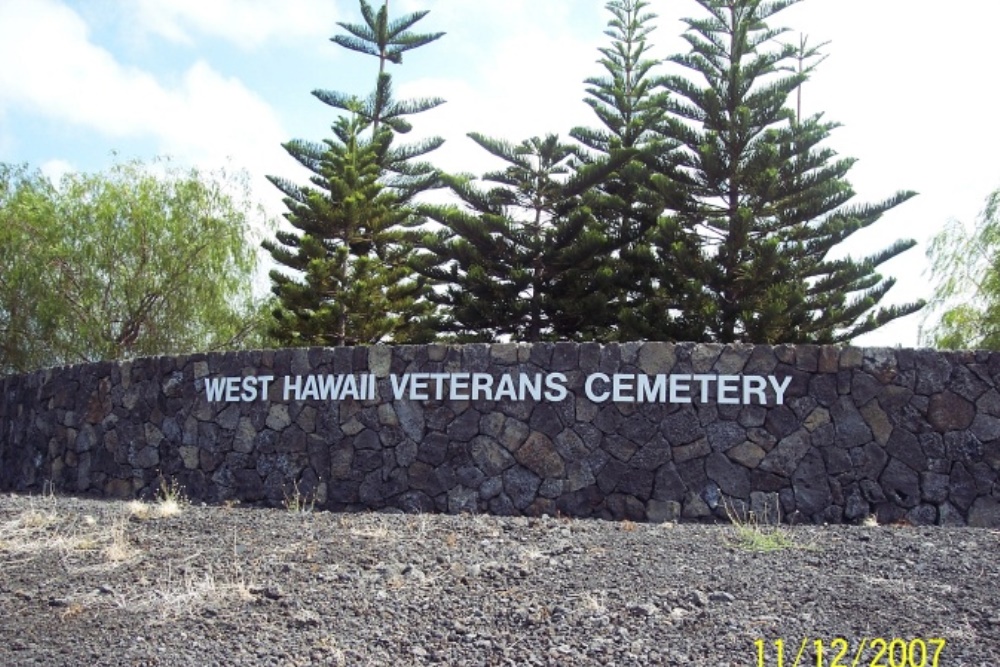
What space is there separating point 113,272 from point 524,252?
791 cm

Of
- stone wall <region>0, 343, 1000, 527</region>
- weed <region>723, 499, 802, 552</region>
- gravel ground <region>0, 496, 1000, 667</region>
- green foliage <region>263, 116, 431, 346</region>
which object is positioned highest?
green foliage <region>263, 116, 431, 346</region>

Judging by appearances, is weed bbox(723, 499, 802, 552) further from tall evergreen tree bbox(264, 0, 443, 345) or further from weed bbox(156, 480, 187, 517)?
tall evergreen tree bbox(264, 0, 443, 345)

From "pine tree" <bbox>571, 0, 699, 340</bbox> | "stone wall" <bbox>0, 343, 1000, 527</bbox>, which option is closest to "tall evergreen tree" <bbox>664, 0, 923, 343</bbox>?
"pine tree" <bbox>571, 0, 699, 340</bbox>

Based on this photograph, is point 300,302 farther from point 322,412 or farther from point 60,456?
point 322,412

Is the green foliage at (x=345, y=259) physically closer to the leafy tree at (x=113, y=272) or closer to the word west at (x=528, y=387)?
the leafy tree at (x=113, y=272)

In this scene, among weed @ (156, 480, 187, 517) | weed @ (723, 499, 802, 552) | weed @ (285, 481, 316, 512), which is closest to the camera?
weed @ (723, 499, 802, 552)

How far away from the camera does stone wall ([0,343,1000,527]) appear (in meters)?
8.80

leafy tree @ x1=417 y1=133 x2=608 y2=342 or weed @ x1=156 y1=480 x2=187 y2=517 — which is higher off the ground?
leafy tree @ x1=417 y1=133 x2=608 y2=342

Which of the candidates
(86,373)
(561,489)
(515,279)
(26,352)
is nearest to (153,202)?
(26,352)

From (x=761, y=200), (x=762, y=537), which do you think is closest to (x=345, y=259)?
(x=761, y=200)

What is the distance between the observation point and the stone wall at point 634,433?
8.80 metres

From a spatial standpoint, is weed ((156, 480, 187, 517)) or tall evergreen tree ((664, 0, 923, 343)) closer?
weed ((156, 480, 187, 517))

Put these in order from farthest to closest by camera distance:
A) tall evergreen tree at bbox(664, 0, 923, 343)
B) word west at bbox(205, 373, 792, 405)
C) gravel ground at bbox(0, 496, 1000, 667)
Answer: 1. tall evergreen tree at bbox(664, 0, 923, 343)
2. word west at bbox(205, 373, 792, 405)
3. gravel ground at bbox(0, 496, 1000, 667)

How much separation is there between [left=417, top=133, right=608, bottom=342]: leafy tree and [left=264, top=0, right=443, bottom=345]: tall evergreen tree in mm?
1109
